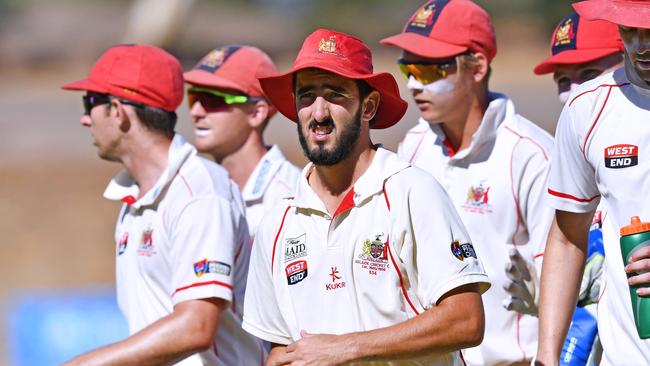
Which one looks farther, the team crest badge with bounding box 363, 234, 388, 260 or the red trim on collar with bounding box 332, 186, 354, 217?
the red trim on collar with bounding box 332, 186, 354, 217

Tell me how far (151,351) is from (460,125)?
2.04 meters

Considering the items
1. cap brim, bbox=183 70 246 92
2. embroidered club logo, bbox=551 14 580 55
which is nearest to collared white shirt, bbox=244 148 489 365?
embroidered club logo, bbox=551 14 580 55

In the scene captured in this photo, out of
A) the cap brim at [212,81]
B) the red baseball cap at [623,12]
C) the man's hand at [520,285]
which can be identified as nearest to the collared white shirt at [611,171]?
the red baseball cap at [623,12]

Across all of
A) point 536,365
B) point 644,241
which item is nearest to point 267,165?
point 536,365

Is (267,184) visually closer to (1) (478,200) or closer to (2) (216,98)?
(2) (216,98)

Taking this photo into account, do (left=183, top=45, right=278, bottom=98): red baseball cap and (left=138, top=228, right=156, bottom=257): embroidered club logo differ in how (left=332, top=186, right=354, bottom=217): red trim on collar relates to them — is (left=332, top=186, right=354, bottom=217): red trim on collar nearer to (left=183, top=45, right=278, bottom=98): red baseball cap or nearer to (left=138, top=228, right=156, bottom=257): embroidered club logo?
(left=138, top=228, right=156, bottom=257): embroidered club logo

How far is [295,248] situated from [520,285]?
5.55ft

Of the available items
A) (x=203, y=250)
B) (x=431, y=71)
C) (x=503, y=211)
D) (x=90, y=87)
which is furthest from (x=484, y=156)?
(x=90, y=87)

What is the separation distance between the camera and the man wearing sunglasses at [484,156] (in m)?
6.10

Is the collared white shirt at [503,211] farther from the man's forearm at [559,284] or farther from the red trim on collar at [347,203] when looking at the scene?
the red trim on collar at [347,203]

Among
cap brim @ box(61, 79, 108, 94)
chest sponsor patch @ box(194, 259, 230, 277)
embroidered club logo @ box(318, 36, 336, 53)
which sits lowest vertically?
chest sponsor patch @ box(194, 259, 230, 277)

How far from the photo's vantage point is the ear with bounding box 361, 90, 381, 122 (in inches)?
191

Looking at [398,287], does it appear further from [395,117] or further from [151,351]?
[151,351]

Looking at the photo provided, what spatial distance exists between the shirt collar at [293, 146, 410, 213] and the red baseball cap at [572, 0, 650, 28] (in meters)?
0.90
